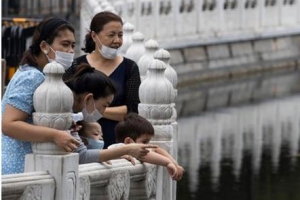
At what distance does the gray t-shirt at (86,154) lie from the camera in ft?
28.6

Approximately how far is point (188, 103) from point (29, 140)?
70.5 feet

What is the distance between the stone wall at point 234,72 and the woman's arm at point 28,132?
19.1 meters

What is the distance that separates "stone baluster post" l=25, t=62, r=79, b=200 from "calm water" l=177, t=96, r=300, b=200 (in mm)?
8116

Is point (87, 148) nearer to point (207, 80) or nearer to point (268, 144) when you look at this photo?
point (268, 144)

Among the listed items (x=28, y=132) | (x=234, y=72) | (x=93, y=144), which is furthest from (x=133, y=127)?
(x=234, y=72)

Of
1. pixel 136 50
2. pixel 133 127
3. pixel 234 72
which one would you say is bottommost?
pixel 234 72

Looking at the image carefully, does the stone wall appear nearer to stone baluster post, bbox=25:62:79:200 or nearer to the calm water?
the calm water

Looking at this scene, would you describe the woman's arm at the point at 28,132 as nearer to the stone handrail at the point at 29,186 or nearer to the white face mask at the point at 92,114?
the stone handrail at the point at 29,186

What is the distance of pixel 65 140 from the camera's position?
7.91 m

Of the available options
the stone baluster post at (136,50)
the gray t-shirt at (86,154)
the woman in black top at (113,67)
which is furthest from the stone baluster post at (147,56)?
the gray t-shirt at (86,154)

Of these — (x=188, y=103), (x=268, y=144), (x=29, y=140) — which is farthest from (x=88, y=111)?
(x=188, y=103)

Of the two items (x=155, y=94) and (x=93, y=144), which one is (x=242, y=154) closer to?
(x=155, y=94)

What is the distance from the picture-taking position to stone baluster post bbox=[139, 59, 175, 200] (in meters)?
9.92

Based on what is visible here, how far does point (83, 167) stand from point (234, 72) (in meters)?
29.0
